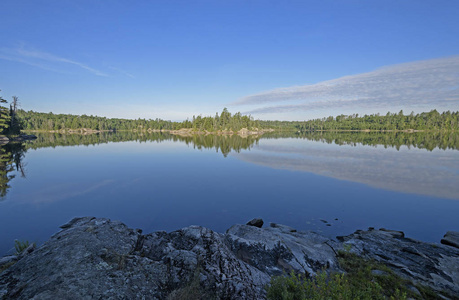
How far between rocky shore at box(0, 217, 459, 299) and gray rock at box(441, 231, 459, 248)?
1434 mm

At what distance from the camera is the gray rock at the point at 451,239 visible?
1399 centimetres

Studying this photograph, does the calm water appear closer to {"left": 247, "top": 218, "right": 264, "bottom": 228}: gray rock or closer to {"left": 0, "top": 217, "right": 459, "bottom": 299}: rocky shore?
{"left": 247, "top": 218, "right": 264, "bottom": 228}: gray rock

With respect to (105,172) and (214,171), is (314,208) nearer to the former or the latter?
(214,171)

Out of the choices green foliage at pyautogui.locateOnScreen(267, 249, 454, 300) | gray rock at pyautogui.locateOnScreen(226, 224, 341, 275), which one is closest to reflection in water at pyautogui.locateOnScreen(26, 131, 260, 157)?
gray rock at pyautogui.locateOnScreen(226, 224, 341, 275)

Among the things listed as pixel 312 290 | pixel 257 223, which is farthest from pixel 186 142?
pixel 312 290

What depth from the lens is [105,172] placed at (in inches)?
1378

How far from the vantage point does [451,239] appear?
14.5 metres

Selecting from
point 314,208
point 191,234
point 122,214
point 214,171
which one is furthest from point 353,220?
point 214,171

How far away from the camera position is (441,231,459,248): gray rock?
14.0 m

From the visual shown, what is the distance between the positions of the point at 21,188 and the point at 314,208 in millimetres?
33891

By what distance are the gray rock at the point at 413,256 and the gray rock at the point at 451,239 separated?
54.2 inches

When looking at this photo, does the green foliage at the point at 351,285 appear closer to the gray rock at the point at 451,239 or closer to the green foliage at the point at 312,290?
the green foliage at the point at 312,290

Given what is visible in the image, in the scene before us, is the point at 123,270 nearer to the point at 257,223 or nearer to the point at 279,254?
the point at 279,254

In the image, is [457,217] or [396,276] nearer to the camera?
[396,276]
